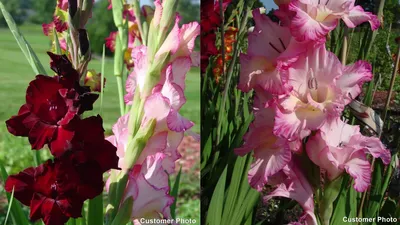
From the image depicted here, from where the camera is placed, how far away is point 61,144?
65 cm

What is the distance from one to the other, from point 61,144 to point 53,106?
55mm

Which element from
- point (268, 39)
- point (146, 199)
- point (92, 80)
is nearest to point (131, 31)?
point (92, 80)

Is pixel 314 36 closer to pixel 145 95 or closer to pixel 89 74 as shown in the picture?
pixel 145 95

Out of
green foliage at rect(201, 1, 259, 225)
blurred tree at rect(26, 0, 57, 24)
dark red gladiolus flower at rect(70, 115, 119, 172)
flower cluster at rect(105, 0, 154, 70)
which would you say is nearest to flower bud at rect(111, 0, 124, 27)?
flower cluster at rect(105, 0, 154, 70)

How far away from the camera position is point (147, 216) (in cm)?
79

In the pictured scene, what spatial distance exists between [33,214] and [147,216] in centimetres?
18

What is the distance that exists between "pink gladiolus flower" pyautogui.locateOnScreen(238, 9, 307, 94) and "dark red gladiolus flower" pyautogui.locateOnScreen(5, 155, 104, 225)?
1.01 ft

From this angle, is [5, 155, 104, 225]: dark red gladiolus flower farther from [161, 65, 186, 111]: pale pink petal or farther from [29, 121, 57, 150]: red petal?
[161, 65, 186, 111]: pale pink petal

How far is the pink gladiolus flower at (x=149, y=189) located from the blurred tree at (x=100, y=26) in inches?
32.9

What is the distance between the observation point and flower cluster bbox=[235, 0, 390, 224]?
2.63 feet

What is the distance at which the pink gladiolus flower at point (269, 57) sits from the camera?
813 mm

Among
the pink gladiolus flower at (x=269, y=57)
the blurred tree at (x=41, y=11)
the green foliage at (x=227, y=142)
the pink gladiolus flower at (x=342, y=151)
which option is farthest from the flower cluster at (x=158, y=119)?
the blurred tree at (x=41, y=11)

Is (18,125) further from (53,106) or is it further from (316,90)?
(316,90)

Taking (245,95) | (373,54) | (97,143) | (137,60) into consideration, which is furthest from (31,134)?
(373,54)
